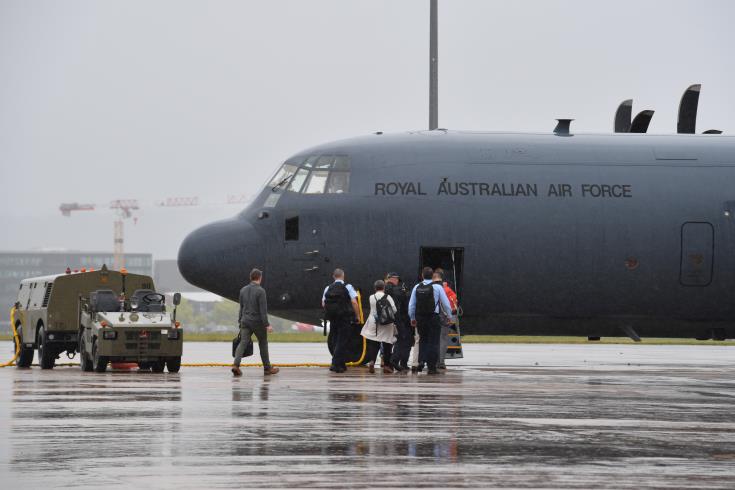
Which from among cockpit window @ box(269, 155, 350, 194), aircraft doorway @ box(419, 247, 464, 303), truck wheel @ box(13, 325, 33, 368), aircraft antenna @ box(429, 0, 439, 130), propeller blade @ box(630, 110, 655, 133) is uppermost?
aircraft antenna @ box(429, 0, 439, 130)

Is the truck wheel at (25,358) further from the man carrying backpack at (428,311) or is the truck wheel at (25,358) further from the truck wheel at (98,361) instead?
the man carrying backpack at (428,311)

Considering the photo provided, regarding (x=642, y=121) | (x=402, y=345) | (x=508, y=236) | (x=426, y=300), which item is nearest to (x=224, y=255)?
(x=402, y=345)

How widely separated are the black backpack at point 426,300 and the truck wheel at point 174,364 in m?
4.38

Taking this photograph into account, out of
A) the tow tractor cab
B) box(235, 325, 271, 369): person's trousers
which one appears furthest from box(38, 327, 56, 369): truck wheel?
→ box(235, 325, 271, 369): person's trousers

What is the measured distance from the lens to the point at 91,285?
25750 mm

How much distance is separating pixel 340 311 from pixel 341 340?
0.62m

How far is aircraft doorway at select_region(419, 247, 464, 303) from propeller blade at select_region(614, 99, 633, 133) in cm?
518

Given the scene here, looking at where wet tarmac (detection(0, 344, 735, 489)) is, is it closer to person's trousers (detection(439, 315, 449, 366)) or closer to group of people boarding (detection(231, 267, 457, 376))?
group of people boarding (detection(231, 267, 457, 376))

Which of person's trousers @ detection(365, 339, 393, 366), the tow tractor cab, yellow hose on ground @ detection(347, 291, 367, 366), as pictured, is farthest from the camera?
yellow hose on ground @ detection(347, 291, 367, 366)

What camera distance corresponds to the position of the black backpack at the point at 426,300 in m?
22.0

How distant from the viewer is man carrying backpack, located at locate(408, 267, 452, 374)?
22.0m

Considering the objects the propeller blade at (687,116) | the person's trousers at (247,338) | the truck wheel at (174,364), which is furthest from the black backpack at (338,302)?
the propeller blade at (687,116)

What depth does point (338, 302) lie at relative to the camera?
22.4 metres

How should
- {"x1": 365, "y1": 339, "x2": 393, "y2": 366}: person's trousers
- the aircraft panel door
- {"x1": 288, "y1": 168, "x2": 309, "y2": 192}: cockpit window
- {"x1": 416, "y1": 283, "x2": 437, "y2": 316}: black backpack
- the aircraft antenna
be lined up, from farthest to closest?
the aircraft antenna < {"x1": 288, "y1": 168, "x2": 309, "y2": 192}: cockpit window < the aircraft panel door < {"x1": 365, "y1": 339, "x2": 393, "y2": 366}: person's trousers < {"x1": 416, "y1": 283, "x2": 437, "y2": 316}: black backpack
